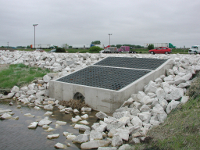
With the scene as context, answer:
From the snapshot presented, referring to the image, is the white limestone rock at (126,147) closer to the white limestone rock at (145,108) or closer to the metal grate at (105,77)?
the white limestone rock at (145,108)

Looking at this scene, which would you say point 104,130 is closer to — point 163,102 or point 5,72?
point 163,102

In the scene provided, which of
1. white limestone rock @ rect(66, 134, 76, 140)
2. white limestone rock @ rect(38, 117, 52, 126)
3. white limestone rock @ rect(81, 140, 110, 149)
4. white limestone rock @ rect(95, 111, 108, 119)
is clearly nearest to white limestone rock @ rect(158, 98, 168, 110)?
white limestone rock @ rect(95, 111, 108, 119)

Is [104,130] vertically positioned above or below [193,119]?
below

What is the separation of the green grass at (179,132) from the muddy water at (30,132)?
7.01 ft

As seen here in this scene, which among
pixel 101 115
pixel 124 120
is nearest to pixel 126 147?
pixel 124 120

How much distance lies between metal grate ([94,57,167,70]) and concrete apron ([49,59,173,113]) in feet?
1.53

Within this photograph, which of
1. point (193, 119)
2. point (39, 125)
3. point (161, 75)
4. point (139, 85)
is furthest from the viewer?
point (161, 75)

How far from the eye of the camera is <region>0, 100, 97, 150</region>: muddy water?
5.81 meters

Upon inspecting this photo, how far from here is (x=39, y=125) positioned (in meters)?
7.30

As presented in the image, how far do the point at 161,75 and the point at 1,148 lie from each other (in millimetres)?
7895

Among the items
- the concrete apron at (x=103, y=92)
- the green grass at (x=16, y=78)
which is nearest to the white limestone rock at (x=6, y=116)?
the concrete apron at (x=103, y=92)

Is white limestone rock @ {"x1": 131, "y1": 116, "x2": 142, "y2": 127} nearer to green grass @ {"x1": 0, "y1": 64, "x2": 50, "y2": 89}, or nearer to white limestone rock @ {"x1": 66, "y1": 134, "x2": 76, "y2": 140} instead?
white limestone rock @ {"x1": 66, "y1": 134, "x2": 76, "y2": 140}

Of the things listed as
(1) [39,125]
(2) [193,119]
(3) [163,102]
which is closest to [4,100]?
(1) [39,125]

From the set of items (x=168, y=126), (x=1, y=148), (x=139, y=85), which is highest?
(x=139, y=85)
